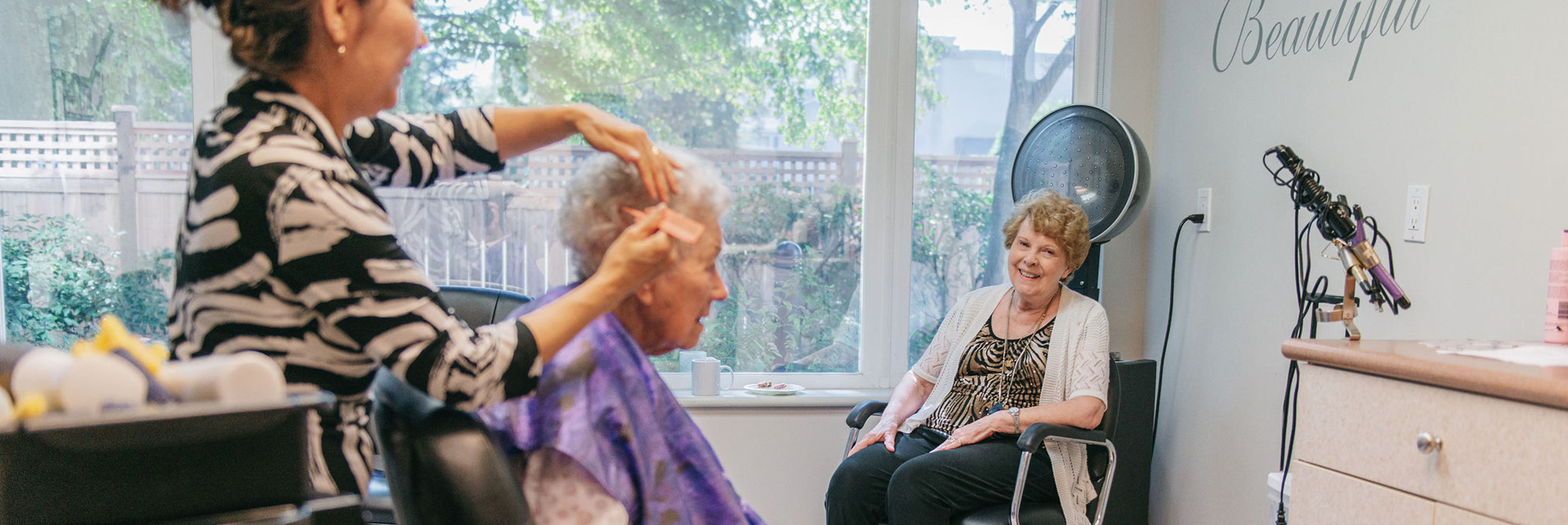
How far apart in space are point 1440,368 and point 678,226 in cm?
103

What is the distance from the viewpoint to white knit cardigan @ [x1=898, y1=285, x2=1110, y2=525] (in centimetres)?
220

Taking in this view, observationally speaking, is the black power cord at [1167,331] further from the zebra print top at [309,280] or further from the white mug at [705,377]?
the zebra print top at [309,280]

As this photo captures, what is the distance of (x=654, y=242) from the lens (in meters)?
0.94

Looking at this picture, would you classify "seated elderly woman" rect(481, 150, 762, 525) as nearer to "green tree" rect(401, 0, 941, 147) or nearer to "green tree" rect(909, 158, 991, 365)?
"green tree" rect(401, 0, 941, 147)

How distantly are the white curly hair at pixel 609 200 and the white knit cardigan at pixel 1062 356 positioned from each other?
1402mm

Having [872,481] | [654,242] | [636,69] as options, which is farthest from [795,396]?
[654,242]

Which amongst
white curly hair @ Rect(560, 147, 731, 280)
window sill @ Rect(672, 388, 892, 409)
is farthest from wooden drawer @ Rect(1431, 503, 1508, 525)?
window sill @ Rect(672, 388, 892, 409)

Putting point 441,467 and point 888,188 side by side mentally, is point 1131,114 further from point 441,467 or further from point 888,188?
point 441,467

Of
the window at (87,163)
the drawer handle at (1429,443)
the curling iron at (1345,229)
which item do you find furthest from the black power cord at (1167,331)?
the window at (87,163)

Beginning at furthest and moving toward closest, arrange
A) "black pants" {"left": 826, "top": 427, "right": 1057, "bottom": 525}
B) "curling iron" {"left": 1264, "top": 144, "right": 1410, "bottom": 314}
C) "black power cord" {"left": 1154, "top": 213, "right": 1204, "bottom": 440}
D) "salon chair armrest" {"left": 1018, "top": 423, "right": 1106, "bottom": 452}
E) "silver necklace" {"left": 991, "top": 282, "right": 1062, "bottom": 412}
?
"black power cord" {"left": 1154, "top": 213, "right": 1204, "bottom": 440} → "silver necklace" {"left": 991, "top": 282, "right": 1062, "bottom": 412} → "black pants" {"left": 826, "top": 427, "right": 1057, "bottom": 525} → "salon chair armrest" {"left": 1018, "top": 423, "right": 1106, "bottom": 452} → "curling iron" {"left": 1264, "top": 144, "right": 1410, "bottom": 314}

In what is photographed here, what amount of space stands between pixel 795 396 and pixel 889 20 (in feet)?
3.96

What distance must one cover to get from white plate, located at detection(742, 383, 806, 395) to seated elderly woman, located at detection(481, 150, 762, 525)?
1679 mm

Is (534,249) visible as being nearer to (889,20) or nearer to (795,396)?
(795,396)

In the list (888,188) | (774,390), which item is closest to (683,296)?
(774,390)
